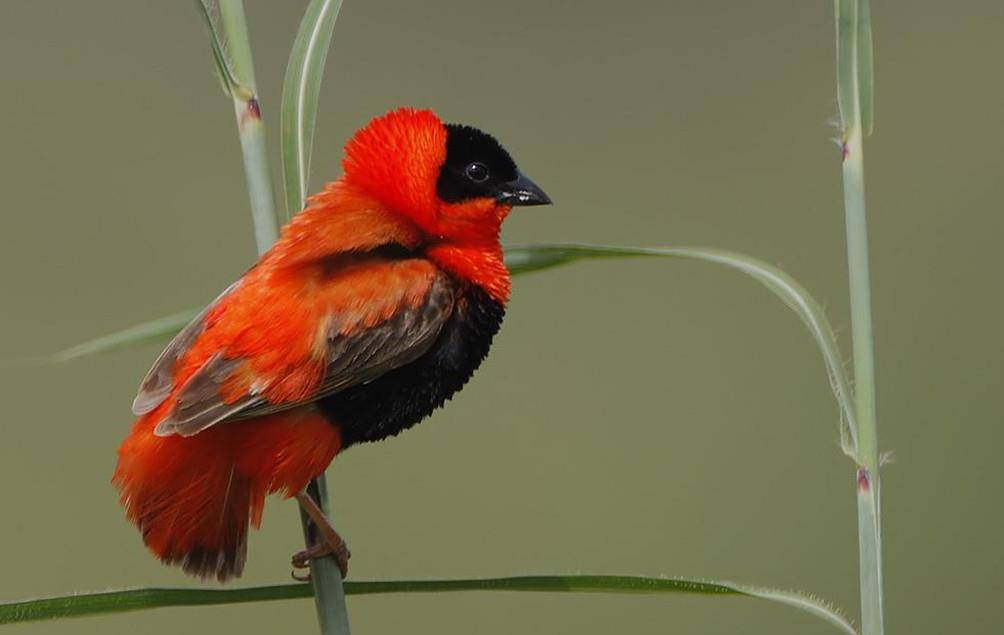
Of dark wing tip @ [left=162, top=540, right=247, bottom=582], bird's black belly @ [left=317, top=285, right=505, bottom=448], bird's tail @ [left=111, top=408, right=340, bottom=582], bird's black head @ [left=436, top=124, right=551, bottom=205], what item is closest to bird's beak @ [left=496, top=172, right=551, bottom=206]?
bird's black head @ [left=436, top=124, right=551, bottom=205]

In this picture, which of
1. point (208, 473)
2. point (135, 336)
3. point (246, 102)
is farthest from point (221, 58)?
point (208, 473)

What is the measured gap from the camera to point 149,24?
3289 millimetres

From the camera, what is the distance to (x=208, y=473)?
57.2 inches

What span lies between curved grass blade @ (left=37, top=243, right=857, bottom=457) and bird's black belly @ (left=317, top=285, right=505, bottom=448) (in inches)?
4.9

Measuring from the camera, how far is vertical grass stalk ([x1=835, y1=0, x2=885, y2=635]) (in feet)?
3.79

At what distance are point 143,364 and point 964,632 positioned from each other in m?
1.53

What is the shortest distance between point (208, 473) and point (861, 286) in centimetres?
63

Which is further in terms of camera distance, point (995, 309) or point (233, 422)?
point (995, 309)

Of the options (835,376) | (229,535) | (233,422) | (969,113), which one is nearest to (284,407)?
(233,422)

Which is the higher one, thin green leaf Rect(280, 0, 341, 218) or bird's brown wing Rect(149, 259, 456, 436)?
thin green leaf Rect(280, 0, 341, 218)

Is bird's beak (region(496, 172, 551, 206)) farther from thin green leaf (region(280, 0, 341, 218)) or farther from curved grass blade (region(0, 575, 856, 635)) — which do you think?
curved grass blade (region(0, 575, 856, 635))

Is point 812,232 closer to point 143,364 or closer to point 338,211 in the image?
point 143,364

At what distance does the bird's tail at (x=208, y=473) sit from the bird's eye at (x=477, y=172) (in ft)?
1.06

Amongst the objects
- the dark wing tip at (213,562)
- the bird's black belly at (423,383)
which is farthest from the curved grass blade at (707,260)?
the dark wing tip at (213,562)
